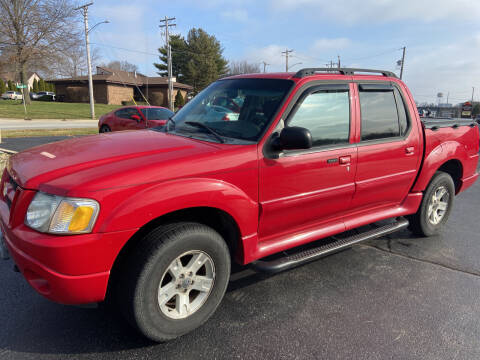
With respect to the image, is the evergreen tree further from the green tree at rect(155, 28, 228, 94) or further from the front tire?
the front tire

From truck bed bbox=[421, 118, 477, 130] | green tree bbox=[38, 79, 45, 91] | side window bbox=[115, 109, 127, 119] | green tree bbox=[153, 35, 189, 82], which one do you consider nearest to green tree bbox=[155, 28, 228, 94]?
green tree bbox=[153, 35, 189, 82]

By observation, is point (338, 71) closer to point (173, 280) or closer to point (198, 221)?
point (198, 221)

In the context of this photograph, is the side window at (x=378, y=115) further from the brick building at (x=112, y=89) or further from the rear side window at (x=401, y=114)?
the brick building at (x=112, y=89)

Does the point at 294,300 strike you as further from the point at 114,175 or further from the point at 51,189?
the point at 51,189

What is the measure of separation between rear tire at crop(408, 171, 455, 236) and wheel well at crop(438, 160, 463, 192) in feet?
0.74

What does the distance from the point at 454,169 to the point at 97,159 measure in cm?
448

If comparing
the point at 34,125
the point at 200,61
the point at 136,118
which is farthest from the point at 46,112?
the point at 200,61

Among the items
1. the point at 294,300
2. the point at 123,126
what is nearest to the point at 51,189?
the point at 294,300

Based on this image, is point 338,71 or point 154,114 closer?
point 338,71

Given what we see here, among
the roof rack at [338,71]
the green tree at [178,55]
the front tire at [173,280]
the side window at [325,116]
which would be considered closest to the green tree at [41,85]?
the green tree at [178,55]

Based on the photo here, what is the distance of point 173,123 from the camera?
138 inches

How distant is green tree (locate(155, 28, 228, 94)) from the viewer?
60.4 metres

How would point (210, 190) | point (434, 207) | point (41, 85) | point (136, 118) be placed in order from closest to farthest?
point (210, 190) < point (434, 207) < point (136, 118) < point (41, 85)

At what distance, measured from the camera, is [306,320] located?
2791 mm
